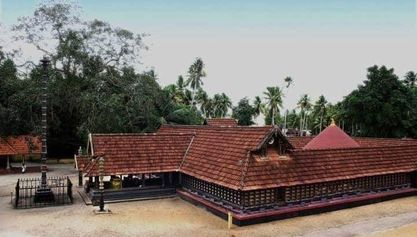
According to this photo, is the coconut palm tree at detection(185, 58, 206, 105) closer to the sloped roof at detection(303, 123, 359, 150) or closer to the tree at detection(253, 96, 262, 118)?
the tree at detection(253, 96, 262, 118)

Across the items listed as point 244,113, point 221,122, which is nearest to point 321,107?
point 244,113

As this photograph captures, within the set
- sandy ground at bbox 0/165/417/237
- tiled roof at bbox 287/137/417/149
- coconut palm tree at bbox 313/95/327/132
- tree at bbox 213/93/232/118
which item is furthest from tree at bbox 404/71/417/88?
sandy ground at bbox 0/165/417/237

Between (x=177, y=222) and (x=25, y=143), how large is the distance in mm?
21686

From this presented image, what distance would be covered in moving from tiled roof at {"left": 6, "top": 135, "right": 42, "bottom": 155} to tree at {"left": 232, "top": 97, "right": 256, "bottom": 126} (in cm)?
4489

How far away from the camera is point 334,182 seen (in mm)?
20391

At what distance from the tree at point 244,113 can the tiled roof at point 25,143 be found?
44890mm

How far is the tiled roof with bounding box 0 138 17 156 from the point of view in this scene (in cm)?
3198

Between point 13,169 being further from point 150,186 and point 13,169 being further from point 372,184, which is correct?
point 372,184

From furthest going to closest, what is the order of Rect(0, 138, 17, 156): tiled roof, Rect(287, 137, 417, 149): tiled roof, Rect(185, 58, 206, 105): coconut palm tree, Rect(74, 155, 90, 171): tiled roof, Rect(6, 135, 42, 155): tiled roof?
Rect(185, 58, 206, 105): coconut palm tree
Rect(6, 135, 42, 155): tiled roof
Rect(0, 138, 17, 156): tiled roof
Rect(287, 137, 417, 149): tiled roof
Rect(74, 155, 90, 171): tiled roof

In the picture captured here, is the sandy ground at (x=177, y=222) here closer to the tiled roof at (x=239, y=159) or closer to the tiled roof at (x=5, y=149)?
the tiled roof at (x=239, y=159)

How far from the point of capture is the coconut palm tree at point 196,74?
6125 cm

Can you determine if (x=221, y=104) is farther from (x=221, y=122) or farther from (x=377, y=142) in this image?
(x=377, y=142)

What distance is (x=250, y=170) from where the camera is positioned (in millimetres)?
17609

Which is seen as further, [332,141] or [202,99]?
[202,99]
